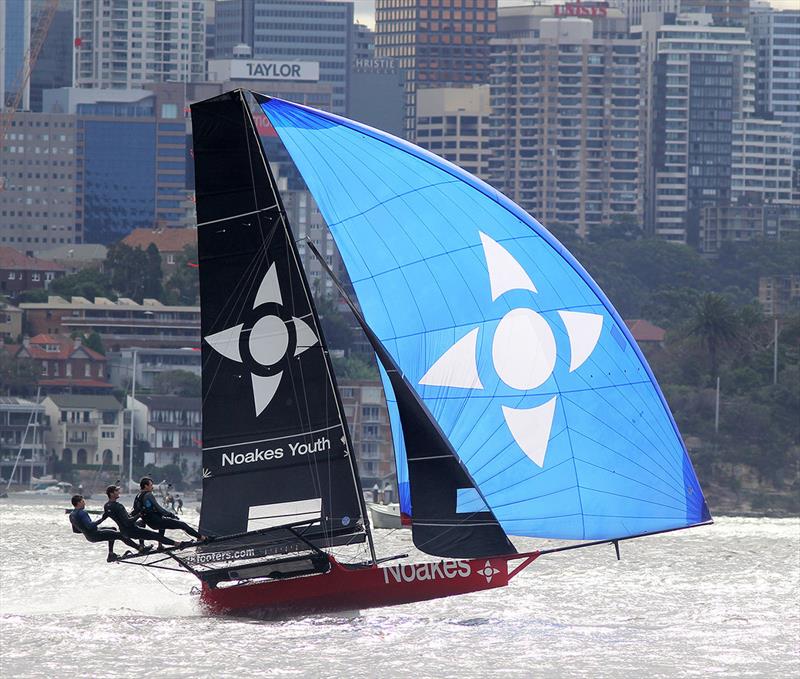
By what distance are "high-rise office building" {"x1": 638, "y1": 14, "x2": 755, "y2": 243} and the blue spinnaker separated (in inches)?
5103

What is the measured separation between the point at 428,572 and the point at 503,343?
7.30ft

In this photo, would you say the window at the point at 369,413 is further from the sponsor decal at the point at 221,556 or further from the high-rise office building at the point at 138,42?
the high-rise office building at the point at 138,42

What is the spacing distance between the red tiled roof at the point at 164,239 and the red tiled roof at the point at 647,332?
27.1 m

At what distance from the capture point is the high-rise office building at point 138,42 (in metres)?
159

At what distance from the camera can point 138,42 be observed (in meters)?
159

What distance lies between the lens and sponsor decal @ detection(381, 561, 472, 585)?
19141mm

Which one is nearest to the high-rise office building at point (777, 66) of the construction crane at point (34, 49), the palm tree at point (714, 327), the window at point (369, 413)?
the construction crane at point (34, 49)

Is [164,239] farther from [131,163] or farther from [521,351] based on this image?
[521,351]

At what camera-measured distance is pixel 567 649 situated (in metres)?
21.5

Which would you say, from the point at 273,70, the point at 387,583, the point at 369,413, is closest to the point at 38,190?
the point at 273,70

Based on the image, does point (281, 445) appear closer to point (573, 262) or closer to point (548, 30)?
point (573, 262)

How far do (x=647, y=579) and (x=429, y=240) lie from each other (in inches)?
584

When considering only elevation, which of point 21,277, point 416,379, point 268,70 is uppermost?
point 268,70

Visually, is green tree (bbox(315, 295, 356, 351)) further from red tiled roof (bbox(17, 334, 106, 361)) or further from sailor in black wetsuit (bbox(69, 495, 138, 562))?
sailor in black wetsuit (bbox(69, 495, 138, 562))
